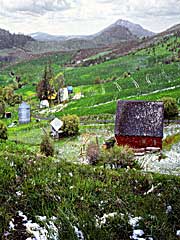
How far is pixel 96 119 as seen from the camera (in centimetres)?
7938

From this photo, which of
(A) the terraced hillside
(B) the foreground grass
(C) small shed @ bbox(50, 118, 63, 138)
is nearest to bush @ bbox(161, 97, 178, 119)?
(C) small shed @ bbox(50, 118, 63, 138)

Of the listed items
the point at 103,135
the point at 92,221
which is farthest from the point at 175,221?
the point at 103,135

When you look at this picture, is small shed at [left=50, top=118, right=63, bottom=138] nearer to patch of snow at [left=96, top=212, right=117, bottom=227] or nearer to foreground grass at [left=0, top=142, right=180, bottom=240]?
foreground grass at [left=0, top=142, right=180, bottom=240]

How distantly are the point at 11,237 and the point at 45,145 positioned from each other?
1378 inches

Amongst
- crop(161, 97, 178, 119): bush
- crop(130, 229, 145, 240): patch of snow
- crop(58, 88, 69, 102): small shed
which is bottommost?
crop(58, 88, 69, 102): small shed

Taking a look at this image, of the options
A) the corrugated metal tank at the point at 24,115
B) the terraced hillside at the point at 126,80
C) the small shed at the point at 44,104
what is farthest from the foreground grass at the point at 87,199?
the small shed at the point at 44,104

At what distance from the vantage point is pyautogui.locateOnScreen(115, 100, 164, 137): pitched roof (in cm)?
4934

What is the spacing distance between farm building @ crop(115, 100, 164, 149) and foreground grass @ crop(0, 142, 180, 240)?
→ 37359 mm

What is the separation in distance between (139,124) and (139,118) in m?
0.95

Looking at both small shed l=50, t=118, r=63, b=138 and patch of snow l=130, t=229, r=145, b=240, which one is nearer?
patch of snow l=130, t=229, r=145, b=240

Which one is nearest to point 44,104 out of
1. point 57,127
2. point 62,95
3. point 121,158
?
point 62,95

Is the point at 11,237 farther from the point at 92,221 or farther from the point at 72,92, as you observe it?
the point at 72,92

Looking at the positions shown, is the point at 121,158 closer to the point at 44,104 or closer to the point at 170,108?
the point at 170,108

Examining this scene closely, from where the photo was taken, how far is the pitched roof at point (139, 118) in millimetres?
49344
